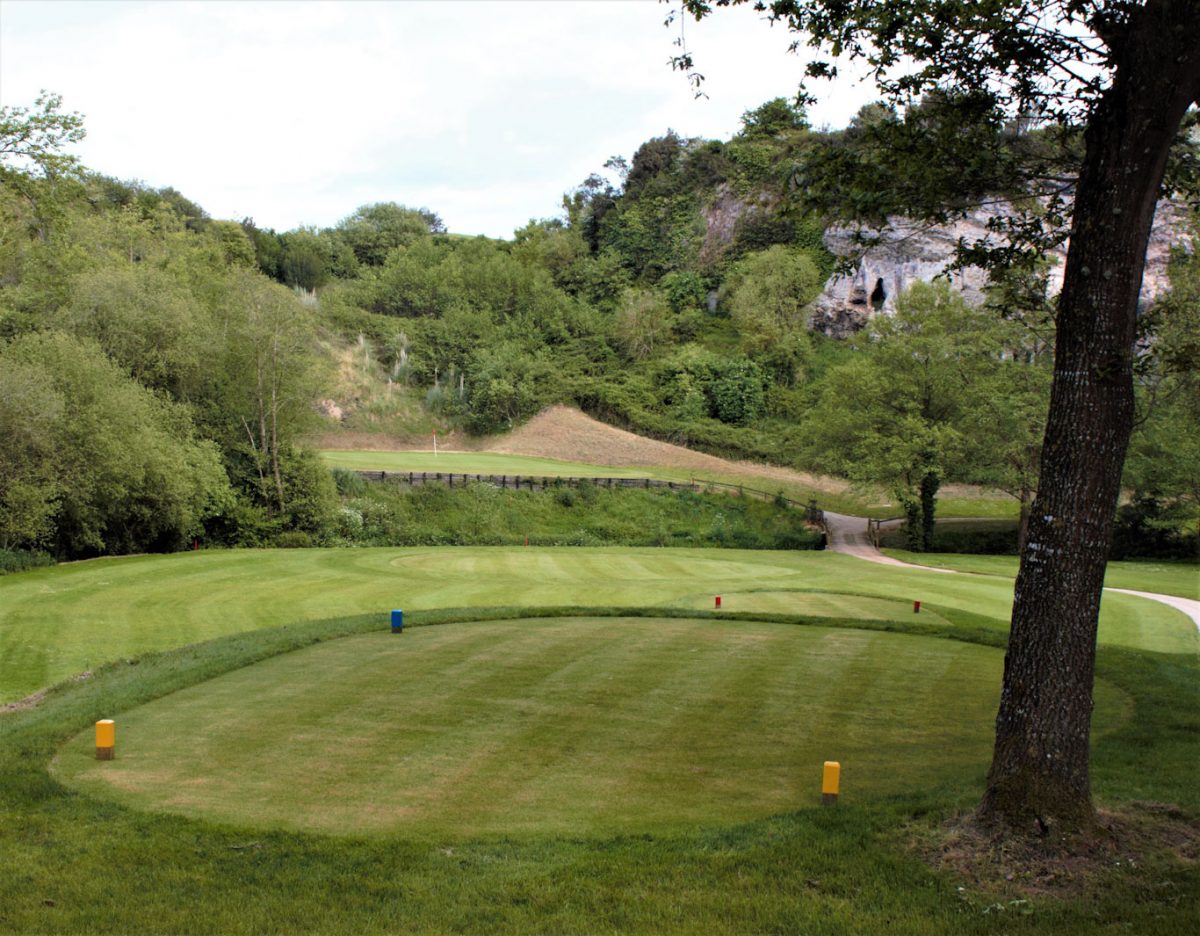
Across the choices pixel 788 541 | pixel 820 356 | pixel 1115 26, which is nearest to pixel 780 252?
pixel 820 356

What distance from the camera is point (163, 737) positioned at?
31.5 ft

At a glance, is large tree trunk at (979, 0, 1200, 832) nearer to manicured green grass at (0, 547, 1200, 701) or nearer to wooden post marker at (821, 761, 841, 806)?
wooden post marker at (821, 761, 841, 806)

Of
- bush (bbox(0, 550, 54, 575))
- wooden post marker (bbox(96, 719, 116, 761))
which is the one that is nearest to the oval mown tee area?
wooden post marker (bbox(96, 719, 116, 761))

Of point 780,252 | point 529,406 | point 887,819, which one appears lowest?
point 887,819

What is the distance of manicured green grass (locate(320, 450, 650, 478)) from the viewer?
4969 cm

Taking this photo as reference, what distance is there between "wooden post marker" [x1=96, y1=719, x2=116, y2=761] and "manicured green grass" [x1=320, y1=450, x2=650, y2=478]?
38177 mm

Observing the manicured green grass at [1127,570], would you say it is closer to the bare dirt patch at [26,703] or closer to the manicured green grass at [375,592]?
the manicured green grass at [375,592]

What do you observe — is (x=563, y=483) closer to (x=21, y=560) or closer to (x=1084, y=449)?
(x=21, y=560)

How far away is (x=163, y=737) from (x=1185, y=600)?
27.0m

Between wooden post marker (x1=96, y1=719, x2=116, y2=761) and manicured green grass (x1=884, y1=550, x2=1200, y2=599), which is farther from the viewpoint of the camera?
manicured green grass (x1=884, y1=550, x2=1200, y2=599)

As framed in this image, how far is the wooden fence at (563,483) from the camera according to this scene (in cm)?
4653

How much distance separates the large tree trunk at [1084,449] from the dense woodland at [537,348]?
152 centimetres

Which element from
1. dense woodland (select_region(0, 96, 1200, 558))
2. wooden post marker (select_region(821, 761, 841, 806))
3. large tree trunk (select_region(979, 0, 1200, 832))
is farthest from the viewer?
dense woodland (select_region(0, 96, 1200, 558))

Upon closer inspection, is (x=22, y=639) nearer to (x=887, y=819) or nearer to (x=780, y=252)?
(x=887, y=819)
